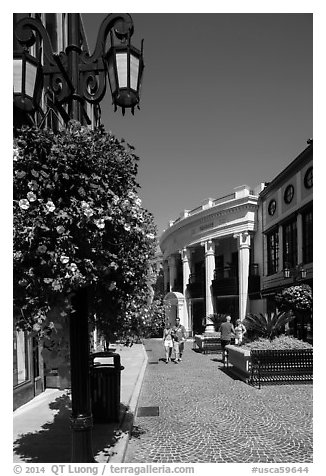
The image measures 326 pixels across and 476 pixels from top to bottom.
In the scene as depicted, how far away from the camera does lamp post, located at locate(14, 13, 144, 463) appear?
14.4 feet

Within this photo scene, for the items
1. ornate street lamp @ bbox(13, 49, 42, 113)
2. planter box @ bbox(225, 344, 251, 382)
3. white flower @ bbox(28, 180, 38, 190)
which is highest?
ornate street lamp @ bbox(13, 49, 42, 113)

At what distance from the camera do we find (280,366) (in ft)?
35.1

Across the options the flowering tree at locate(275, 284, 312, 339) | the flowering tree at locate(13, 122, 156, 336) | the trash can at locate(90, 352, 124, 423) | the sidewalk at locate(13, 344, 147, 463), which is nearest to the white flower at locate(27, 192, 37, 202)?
the flowering tree at locate(13, 122, 156, 336)

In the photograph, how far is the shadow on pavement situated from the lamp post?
1071 mm

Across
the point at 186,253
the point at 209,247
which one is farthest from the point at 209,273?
the point at 186,253

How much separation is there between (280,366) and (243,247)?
62.5 feet

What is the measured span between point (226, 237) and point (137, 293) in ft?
90.0

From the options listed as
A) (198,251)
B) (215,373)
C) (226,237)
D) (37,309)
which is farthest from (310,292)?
(198,251)

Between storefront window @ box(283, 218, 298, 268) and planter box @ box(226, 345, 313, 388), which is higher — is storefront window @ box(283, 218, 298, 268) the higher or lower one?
the higher one

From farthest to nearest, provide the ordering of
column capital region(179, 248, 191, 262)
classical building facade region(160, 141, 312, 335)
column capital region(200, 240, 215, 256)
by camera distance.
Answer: column capital region(179, 248, 191, 262) < column capital region(200, 240, 215, 256) < classical building facade region(160, 141, 312, 335)

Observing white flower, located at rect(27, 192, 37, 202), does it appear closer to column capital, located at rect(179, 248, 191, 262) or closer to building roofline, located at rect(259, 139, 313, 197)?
building roofline, located at rect(259, 139, 313, 197)

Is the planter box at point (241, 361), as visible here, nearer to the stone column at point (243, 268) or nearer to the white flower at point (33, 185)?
the white flower at point (33, 185)

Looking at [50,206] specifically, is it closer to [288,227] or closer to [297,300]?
[297,300]
